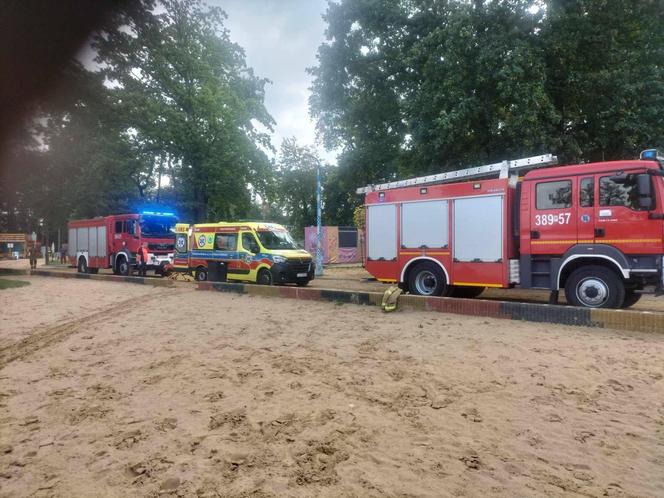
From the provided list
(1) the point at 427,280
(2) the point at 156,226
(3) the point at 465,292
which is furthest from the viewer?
(2) the point at 156,226

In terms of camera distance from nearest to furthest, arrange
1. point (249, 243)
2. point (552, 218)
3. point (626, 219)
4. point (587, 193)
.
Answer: point (626, 219) < point (587, 193) < point (552, 218) < point (249, 243)

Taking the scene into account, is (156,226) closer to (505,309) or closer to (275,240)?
(275,240)

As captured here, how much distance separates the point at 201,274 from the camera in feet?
57.3

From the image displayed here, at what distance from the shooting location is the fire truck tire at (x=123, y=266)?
70.4ft

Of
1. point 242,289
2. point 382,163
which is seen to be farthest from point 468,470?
point 382,163

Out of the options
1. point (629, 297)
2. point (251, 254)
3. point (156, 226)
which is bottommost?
point (629, 297)

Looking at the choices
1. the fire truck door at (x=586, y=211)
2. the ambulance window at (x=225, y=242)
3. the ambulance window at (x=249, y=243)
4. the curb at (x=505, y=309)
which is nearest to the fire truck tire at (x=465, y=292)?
the curb at (x=505, y=309)

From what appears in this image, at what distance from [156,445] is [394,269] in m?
8.84

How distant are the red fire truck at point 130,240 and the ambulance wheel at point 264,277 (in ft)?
22.7

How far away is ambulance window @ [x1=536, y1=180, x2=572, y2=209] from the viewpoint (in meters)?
9.43

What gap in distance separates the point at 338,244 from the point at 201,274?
561 inches

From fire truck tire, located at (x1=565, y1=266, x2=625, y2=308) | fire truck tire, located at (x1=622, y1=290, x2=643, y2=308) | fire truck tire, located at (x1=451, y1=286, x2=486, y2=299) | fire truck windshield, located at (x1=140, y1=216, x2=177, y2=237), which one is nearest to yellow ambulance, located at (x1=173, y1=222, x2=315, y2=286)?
fire truck windshield, located at (x1=140, y1=216, x2=177, y2=237)

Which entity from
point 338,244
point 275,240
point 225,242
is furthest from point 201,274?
point 338,244

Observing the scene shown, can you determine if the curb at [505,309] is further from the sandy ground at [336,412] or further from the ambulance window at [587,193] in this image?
the ambulance window at [587,193]
